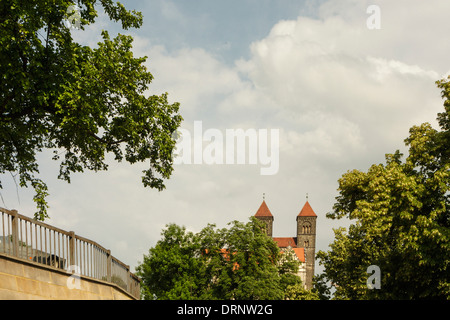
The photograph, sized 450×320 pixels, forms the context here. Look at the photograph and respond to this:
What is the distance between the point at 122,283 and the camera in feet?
57.6

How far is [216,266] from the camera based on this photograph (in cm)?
4659

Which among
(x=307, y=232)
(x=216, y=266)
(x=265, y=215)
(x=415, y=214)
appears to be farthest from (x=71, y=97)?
(x=307, y=232)

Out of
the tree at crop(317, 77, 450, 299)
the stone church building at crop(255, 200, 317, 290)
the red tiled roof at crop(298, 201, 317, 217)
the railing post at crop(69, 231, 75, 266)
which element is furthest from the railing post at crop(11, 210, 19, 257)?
the red tiled roof at crop(298, 201, 317, 217)

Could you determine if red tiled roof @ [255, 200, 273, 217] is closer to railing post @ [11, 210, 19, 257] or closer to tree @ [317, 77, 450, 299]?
tree @ [317, 77, 450, 299]

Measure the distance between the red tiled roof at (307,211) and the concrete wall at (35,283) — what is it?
408 ft

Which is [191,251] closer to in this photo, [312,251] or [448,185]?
[448,185]

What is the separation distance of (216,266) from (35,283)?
3723 cm

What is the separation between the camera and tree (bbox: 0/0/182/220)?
15555 mm

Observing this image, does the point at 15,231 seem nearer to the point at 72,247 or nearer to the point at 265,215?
the point at 72,247

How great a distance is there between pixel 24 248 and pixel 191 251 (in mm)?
40764

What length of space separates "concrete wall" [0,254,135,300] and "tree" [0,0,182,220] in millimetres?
5825

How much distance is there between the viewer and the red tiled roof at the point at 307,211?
134 meters

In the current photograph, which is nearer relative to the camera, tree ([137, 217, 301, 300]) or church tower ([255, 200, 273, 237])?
tree ([137, 217, 301, 300])
